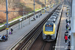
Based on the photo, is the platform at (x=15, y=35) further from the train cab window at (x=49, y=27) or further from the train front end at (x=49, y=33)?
the train cab window at (x=49, y=27)

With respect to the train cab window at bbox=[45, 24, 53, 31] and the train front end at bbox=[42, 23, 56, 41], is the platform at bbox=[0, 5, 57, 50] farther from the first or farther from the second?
the train cab window at bbox=[45, 24, 53, 31]

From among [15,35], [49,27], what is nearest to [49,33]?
[49,27]

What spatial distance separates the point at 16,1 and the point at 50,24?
52.2m

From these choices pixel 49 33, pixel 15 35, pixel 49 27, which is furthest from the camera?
pixel 15 35

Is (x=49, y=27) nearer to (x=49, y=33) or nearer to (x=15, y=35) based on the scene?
(x=49, y=33)

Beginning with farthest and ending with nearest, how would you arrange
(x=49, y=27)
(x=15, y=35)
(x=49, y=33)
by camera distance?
(x=15, y=35), (x=49, y=27), (x=49, y=33)

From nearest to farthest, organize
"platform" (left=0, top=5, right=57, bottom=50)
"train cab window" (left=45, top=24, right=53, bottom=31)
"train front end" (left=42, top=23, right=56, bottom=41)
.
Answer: "platform" (left=0, top=5, right=57, bottom=50), "train front end" (left=42, top=23, right=56, bottom=41), "train cab window" (left=45, top=24, right=53, bottom=31)

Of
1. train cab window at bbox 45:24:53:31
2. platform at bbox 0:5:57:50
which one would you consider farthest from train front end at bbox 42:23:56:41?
platform at bbox 0:5:57:50

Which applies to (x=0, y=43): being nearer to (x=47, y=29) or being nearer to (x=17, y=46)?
(x=17, y=46)

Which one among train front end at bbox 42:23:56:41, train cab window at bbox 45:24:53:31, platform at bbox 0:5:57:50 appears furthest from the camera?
train cab window at bbox 45:24:53:31

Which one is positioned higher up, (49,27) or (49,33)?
(49,27)

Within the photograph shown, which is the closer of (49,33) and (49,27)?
(49,33)

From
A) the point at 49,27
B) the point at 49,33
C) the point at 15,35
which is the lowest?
the point at 15,35

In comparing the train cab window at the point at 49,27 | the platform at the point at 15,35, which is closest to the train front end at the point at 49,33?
the train cab window at the point at 49,27
